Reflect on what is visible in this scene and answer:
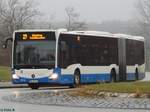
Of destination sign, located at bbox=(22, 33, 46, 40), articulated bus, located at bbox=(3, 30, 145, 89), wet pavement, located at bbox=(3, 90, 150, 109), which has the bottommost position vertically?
wet pavement, located at bbox=(3, 90, 150, 109)

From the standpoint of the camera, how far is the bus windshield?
3350 centimetres

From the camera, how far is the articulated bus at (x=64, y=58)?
110 ft

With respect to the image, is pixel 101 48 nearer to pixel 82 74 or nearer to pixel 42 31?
pixel 82 74

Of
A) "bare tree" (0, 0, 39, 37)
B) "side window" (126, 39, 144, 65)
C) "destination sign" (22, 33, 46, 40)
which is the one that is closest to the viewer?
"destination sign" (22, 33, 46, 40)

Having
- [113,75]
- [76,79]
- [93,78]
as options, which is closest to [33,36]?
[76,79]

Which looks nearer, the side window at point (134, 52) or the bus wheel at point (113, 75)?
the bus wheel at point (113, 75)

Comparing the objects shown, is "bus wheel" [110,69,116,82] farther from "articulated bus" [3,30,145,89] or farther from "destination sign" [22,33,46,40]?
"destination sign" [22,33,46,40]

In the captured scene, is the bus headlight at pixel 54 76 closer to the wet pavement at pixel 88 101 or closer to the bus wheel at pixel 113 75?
the bus wheel at pixel 113 75

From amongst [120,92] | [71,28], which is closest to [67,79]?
[120,92]

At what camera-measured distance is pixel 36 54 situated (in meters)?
33.5

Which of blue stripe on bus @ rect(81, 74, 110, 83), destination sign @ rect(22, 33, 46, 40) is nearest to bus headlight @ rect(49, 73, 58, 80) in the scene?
destination sign @ rect(22, 33, 46, 40)

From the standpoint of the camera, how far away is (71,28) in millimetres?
92312

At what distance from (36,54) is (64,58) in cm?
169

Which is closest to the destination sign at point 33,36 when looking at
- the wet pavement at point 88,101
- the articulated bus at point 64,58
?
the articulated bus at point 64,58
